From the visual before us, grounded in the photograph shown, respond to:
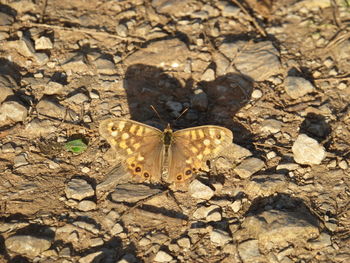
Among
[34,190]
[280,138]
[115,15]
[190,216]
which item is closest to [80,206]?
[34,190]

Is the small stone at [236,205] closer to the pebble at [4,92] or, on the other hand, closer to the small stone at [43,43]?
the pebble at [4,92]

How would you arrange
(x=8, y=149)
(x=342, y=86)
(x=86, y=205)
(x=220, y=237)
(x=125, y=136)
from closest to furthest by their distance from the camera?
(x=220, y=237), (x=86, y=205), (x=125, y=136), (x=8, y=149), (x=342, y=86)

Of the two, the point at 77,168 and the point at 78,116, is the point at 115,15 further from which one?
the point at 77,168

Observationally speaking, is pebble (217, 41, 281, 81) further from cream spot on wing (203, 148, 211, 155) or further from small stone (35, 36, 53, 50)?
small stone (35, 36, 53, 50)

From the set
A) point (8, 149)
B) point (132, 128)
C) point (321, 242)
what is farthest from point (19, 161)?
point (321, 242)

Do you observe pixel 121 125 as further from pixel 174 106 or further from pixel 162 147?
pixel 174 106
